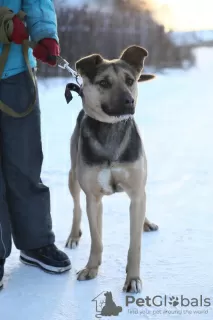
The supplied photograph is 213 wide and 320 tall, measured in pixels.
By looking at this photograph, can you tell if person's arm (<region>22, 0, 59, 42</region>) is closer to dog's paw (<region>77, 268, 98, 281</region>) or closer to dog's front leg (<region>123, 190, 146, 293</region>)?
dog's front leg (<region>123, 190, 146, 293</region>)

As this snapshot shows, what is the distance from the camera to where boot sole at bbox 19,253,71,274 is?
319cm

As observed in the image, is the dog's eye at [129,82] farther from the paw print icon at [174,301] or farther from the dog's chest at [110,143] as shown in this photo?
the paw print icon at [174,301]

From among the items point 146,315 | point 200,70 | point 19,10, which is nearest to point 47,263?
point 146,315

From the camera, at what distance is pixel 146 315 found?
264 centimetres

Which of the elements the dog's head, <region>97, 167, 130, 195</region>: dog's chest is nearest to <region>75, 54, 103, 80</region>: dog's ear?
the dog's head

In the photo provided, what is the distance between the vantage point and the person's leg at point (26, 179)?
9.69 feet

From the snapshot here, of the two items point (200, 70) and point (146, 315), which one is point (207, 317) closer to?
point (146, 315)

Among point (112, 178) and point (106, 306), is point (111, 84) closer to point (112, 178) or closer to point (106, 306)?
point (112, 178)

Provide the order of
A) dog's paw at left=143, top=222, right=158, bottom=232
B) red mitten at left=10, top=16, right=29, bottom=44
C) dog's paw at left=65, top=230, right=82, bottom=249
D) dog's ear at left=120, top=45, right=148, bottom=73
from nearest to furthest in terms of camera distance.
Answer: red mitten at left=10, top=16, right=29, bottom=44
dog's ear at left=120, top=45, right=148, bottom=73
dog's paw at left=65, top=230, right=82, bottom=249
dog's paw at left=143, top=222, right=158, bottom=232

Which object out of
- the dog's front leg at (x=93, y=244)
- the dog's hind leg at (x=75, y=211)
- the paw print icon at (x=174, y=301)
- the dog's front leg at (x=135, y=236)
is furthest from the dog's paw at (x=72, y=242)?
the paw print icon at (x=174, y=301)

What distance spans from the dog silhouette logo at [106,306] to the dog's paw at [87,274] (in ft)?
0.71

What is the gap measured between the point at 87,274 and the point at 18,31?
145cm

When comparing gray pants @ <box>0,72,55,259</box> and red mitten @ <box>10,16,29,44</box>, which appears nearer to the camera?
red mitten @ <box>10,16,29,44</box>

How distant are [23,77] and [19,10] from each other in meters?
0.38
